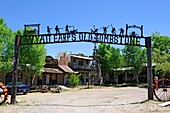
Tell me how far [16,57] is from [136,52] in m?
33.7

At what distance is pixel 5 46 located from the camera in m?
28.8

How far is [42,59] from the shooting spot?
3388cm

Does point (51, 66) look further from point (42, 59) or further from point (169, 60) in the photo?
point (169, 60)

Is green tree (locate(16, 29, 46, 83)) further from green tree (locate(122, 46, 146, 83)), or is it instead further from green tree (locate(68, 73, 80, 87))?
green tree (locate(122, 46, 146, 83))

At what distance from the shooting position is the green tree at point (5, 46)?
91.8ft

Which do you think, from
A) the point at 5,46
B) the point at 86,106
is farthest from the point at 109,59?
the point at 86,106

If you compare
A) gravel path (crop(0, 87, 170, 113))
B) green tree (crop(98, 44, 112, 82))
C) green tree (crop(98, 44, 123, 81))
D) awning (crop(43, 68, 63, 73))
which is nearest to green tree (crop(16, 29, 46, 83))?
awning (crop(43, 68, 63, 73))

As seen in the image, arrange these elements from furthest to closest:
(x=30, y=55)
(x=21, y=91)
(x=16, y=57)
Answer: (x=30, y=55), (x=21, y=91), (x=16, y=57)

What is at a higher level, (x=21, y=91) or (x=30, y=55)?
(x=30, y=55)

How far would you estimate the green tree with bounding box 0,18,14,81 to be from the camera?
2798 cm

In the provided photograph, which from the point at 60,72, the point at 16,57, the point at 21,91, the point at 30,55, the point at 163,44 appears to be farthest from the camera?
the point at 60,72

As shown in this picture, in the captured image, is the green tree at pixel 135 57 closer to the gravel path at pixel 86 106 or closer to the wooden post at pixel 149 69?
the gravel path at pixel 86 106

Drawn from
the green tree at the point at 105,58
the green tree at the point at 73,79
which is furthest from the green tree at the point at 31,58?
the green tree at the point at 105,58

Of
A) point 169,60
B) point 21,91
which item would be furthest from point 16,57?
point 169,60
